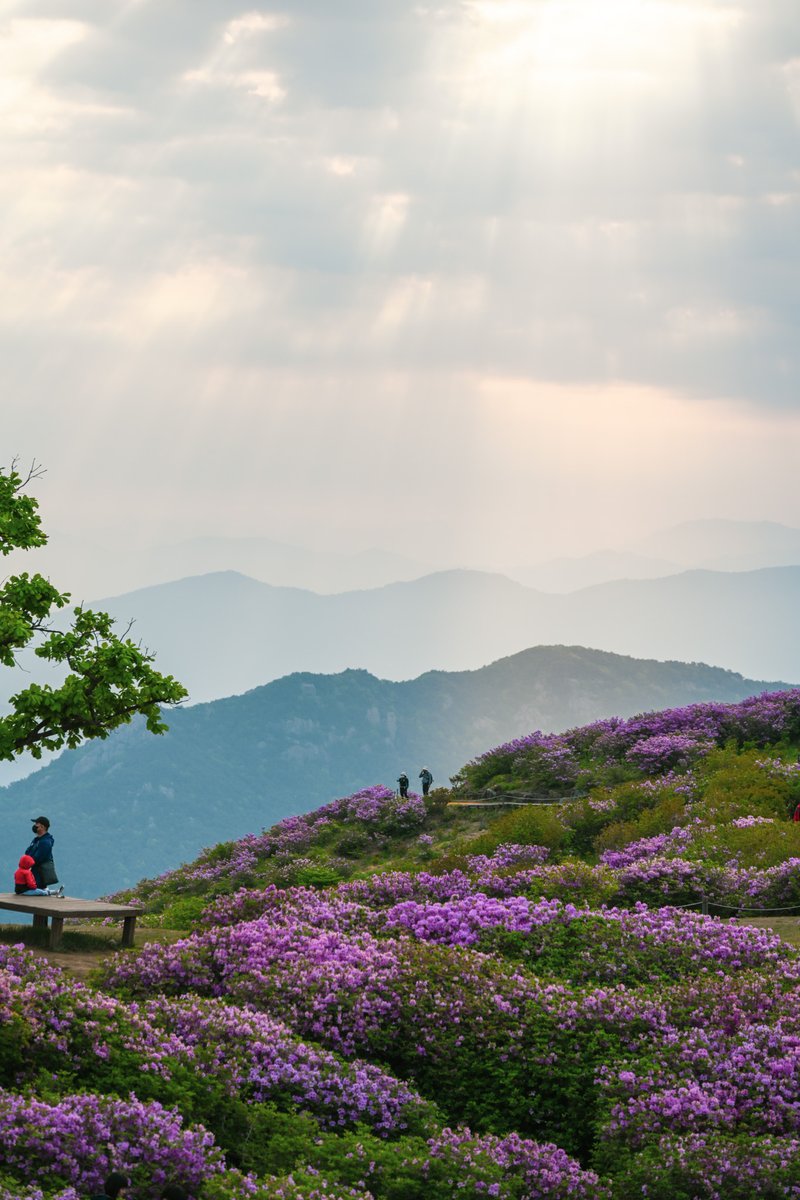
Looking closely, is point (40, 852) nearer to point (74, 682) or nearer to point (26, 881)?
point (26, 881)

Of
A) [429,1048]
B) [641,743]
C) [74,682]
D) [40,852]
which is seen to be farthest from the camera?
[641,743]

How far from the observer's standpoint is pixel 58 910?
61.5ft

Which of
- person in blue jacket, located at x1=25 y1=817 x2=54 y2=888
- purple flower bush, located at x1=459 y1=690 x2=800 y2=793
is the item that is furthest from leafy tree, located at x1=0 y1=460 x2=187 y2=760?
purple flower bush, located at x1=459 y1=690 x2=800 y2=793

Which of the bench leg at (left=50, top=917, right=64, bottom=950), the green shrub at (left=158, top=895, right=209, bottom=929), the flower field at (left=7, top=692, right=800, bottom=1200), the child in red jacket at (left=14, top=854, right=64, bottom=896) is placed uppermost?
the child in red jacket at (left=14, top=854, right=64, bottom=896)

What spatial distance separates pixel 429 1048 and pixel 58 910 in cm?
602

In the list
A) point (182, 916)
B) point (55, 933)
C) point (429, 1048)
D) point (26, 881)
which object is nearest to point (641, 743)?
point (182, 916)

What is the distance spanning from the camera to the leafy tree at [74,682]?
1823 cm

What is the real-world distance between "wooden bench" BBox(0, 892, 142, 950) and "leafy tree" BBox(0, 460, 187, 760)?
2165 mm

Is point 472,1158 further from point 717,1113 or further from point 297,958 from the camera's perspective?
point 297,958

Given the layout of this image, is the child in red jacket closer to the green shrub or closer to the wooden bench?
the wooden bench

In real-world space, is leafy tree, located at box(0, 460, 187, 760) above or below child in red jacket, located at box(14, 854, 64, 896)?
above

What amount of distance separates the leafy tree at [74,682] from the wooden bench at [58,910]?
7.10 ft

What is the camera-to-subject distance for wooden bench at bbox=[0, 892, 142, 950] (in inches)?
739

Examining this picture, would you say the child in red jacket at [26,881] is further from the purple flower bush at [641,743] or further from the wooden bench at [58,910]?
the purple flower bush at [641,743]
